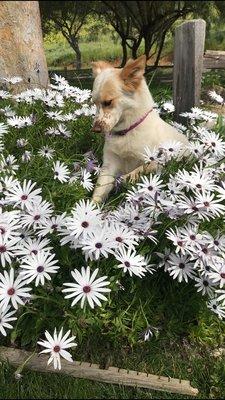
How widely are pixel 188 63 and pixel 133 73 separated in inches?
64.4

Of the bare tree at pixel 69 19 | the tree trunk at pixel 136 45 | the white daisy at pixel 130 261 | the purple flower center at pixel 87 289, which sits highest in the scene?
the bare tree at pixel 69 19

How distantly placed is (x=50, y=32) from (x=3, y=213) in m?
10.7

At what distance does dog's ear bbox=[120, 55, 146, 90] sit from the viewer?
2797 mm

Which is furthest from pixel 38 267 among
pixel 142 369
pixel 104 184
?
pixel 104 184

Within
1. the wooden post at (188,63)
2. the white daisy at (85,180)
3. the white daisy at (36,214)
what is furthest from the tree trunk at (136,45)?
the white daisy at (36,214)

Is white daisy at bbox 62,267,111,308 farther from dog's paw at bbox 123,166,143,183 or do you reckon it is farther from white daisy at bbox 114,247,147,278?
dog's paw at bbox 123,166,143,183

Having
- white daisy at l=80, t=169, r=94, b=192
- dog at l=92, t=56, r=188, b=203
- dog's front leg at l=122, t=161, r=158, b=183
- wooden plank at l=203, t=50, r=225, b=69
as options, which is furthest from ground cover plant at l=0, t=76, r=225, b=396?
wooden plank at l=203, t=50, r=225, b=69

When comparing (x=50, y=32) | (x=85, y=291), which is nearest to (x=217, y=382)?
(x=85, y=291)

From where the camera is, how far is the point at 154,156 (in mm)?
2531

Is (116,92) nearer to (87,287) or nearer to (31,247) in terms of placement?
(31,247)

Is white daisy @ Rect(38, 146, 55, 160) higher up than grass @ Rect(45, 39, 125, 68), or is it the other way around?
grass @ Rect(45, 39, 125, 68)

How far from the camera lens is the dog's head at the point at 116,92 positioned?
9.19 feet

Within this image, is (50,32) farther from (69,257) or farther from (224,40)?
(69,257)

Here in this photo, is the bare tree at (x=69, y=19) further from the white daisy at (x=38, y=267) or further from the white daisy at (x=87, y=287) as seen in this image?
the white daisy at (x=87, y=287)
